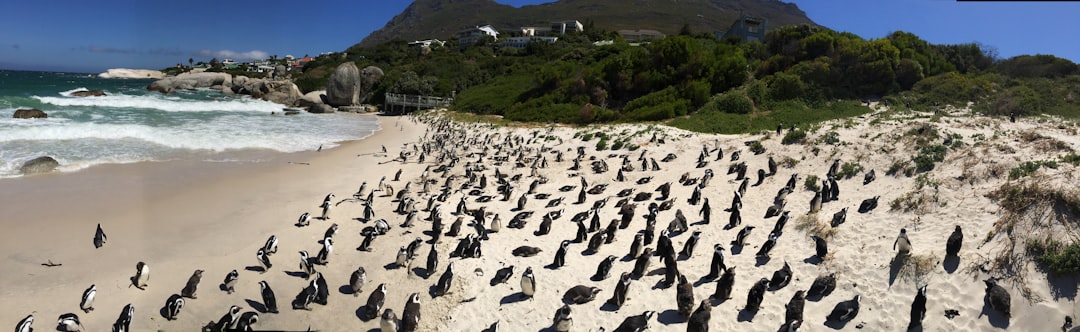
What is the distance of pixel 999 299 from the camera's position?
288 inches

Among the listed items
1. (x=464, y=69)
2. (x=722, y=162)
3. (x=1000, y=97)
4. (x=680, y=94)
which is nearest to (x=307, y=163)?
(x=722, y=162)

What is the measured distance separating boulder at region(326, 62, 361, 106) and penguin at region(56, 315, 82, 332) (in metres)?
49.1

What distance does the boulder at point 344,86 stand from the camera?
5341 centimetres

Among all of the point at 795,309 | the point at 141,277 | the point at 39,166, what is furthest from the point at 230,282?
the point at 39,166

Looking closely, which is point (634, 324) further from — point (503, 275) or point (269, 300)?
point (269, 300)

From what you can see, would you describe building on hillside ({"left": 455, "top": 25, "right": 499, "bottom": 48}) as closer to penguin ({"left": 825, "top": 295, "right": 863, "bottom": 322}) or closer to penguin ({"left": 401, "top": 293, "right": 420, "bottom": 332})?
penguin ({"left": 401, "top": 293, "right": 420, "bottom": 332})

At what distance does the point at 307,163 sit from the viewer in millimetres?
21125

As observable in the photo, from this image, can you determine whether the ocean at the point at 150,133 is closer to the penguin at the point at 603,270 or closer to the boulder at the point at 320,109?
the boulder at the point at 320,109

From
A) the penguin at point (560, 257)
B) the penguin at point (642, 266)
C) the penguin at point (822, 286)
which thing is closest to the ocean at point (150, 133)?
the penguin at point (560, 257)

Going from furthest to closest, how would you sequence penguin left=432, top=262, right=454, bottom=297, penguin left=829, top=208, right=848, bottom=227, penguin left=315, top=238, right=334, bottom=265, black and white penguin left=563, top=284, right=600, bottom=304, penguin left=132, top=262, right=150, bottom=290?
penguin left=829, top=208, right=848, bottom=227
penguin left=315, top=238, right=334, bottom=265
penguin left=432, top=262, right=454, bottom=297
penguin left=132, top=262, right=150, bottom=290
black and white penguin left=563, top=284, right=600, bottom=304

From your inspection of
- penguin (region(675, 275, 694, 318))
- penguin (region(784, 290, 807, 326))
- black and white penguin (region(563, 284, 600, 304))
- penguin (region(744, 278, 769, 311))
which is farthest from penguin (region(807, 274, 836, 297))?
black and white penguin (region(563, 284, 600, 304))

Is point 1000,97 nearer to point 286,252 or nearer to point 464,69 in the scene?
point 286,252

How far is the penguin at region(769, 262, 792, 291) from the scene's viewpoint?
28.9 feet

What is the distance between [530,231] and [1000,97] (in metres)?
30.5
